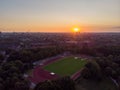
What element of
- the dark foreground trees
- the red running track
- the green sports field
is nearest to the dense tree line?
the red running track

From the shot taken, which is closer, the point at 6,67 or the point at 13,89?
the point at 13,89

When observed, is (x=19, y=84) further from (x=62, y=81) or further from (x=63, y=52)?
(x=63, y=52)

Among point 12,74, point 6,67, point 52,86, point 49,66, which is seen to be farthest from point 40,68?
point 52,86

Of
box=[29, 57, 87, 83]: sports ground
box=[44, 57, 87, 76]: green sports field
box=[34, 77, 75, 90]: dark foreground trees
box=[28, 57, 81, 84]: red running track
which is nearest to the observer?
box=[34, 77, 75, 90]: dark foreground trees

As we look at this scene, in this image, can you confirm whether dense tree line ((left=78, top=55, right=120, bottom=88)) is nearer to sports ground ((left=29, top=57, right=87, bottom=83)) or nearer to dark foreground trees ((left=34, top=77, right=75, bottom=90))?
sports ground ((left=29, top=57, right=87, bottom=83))

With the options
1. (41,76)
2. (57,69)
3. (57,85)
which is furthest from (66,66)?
(57,85)

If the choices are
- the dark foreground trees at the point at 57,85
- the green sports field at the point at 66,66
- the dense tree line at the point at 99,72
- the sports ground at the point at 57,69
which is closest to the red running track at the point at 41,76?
the sports ground at the point at 57,69

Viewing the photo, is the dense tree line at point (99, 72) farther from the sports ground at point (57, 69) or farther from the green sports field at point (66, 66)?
the green sports field at point (66, 66)
